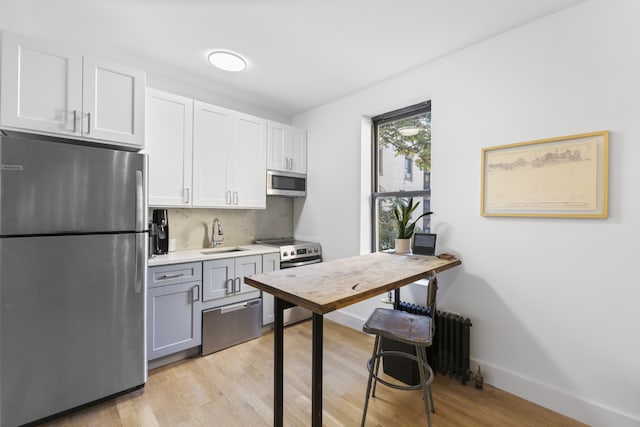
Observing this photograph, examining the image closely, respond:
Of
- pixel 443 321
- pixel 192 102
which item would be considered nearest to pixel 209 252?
pixel 192 102

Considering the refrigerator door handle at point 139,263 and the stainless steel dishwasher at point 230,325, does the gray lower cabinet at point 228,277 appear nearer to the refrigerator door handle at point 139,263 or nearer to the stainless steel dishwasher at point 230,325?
the stainless steel dishwasher at point 230,325

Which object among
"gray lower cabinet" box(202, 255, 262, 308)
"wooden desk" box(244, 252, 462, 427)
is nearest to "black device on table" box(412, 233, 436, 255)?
"wooden desk" box(244, 252, 462, 427)

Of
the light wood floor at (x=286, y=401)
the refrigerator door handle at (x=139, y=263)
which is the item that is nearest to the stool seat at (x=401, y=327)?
the light wood floor at (x=286, y=401)

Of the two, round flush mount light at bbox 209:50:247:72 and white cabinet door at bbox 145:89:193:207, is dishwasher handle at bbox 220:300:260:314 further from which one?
round flush mount light at bbox 209:50:247:72

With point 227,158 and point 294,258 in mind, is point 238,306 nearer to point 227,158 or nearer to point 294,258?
point 294,258

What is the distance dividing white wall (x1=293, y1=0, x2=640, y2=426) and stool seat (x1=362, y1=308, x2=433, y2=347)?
0.75 m

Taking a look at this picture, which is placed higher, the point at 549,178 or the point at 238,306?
the point at 549,178

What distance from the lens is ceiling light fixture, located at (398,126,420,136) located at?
2.82 m

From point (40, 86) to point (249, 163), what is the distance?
66.1 inches

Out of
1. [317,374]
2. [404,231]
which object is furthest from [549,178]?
[317,374]

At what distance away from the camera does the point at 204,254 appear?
2.69 meters

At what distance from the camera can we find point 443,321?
7.23 feet

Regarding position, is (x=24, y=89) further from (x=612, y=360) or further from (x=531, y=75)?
(x=612, y=360)

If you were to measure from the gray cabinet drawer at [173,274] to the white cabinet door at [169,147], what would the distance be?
583 mm
